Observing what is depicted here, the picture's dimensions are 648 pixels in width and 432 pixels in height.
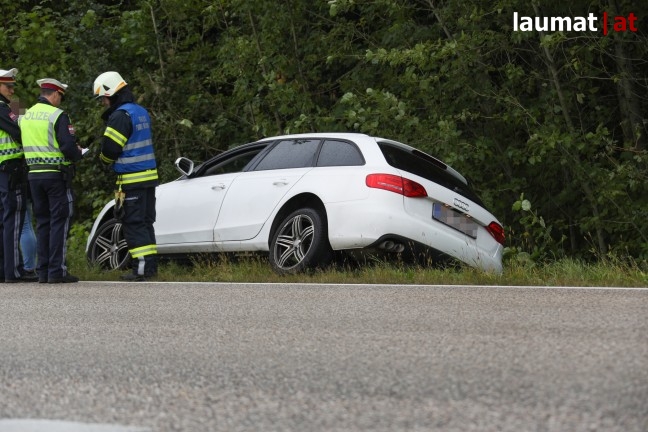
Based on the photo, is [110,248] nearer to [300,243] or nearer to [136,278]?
[136,278]

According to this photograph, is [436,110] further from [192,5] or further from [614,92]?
[192,5]

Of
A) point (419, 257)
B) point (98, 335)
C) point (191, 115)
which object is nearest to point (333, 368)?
point (98, 335)

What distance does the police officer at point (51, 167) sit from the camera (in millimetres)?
12133

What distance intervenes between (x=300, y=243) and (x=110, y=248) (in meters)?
2.84

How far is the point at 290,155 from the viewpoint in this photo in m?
12.4

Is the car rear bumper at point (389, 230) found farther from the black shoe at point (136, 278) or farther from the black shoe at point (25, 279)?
the black shoe at point (25, 279)

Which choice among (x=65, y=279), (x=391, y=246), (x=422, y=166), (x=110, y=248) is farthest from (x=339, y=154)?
(x=110, y=248)

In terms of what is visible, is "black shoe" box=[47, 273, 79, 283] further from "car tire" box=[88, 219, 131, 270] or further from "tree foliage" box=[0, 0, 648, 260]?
"tree foliage" box=[0, 0, 648, 260]

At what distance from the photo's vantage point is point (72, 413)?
5.16 metres

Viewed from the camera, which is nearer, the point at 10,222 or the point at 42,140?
the point at 42,140

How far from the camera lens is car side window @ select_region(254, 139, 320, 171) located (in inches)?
478

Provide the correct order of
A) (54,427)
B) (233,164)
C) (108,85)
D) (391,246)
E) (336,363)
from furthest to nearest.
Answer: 1. (233,164)
2. (108,85)
3. (391,246)
4. (336,363)
5. (54,427)

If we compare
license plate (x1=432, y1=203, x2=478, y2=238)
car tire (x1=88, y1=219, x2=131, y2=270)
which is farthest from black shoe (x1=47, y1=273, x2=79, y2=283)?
license plate (x1=432, y1=203, x2=478, y2=238)

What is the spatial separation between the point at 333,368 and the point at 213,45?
15457mm
